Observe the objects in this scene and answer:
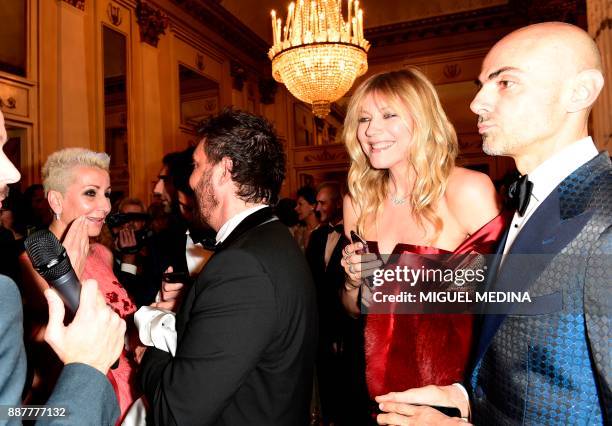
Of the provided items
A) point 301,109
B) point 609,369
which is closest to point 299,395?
point 609,369

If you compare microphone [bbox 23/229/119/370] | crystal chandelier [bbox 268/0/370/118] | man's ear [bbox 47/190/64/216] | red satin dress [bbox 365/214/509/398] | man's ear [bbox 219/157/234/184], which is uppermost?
crystal chandelier [bbox 268/0/370/118]

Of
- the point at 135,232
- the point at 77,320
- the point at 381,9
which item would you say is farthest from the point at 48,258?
the point at 381,9

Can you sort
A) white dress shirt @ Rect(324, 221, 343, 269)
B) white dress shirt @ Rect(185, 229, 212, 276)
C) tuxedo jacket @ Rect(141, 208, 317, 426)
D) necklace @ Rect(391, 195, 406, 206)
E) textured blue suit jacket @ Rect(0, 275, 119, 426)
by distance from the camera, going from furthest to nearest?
white dress shirt @ Rect(324, 221, 343, 269) < white dress shirt @ Rect(185, 229, 212, 276) < necklace @ Rect(391, 195, 406, 206) < tuxedo jacket @ Rect(141, 208, 317, 426) < textured blue suit jacket @ Rect(0, 275, 119, 426)

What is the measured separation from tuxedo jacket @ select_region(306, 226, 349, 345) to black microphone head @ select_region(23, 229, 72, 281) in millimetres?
2049

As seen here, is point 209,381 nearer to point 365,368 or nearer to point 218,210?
point 218,210

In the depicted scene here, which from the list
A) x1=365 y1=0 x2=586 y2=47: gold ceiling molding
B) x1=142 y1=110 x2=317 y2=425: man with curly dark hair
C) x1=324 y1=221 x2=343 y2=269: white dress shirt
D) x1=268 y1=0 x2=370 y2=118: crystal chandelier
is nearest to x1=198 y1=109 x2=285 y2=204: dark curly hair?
x1=142 y1=110 x2=317 y2=425: man with curly dark hair

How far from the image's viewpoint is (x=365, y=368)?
196cm

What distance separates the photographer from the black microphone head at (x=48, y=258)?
101 cm

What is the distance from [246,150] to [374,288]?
33.9 inches

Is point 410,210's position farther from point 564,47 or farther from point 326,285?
point 326,285

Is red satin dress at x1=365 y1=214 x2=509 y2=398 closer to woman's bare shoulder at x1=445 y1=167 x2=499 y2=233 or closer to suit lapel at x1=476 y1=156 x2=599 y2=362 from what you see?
woman's bare shoulder at x1=445 y1=167 x2=499 y2=233

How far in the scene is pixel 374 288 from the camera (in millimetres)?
1932

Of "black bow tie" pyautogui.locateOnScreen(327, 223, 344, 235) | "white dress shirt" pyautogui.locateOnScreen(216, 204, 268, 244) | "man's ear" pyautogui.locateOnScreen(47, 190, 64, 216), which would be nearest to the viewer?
"white dress shirt" pyautogui.locateOnScreen(216, 204, 268, 244)

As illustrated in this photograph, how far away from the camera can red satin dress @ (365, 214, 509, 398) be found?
1753 millimetres
